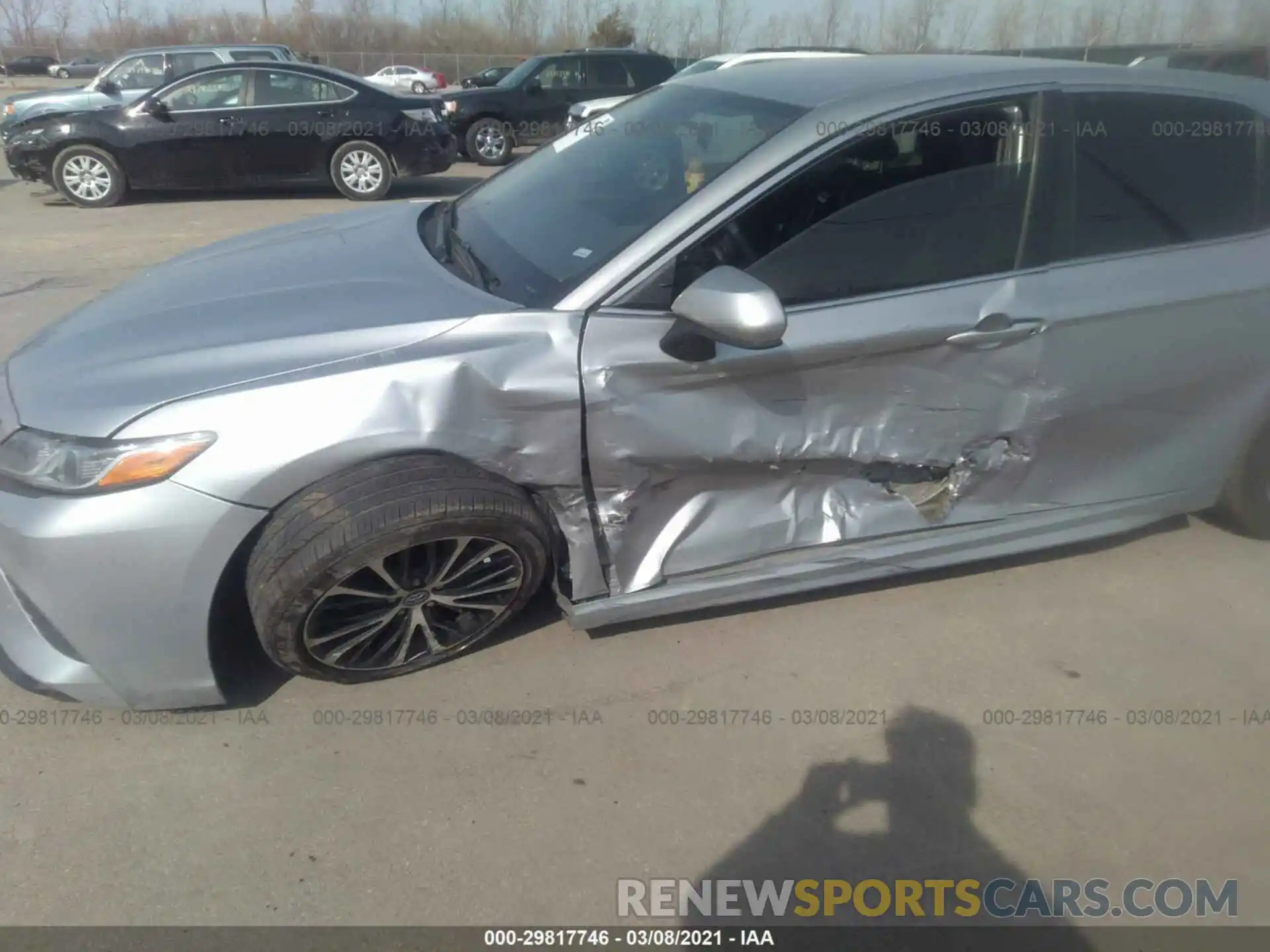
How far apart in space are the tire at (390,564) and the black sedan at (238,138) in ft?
30.3

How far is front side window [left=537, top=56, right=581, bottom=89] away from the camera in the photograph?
14.2 metres

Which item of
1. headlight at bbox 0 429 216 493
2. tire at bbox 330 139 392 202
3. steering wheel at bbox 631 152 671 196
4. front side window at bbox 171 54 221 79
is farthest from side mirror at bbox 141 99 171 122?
headlight at bbox 0 429 216 493

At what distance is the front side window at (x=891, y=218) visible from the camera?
2.66 meters

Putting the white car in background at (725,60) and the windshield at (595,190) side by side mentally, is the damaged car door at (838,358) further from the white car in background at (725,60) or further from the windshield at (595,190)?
the white car in background at (725,60)

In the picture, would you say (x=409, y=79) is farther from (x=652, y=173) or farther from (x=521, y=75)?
(x=652, y=173)

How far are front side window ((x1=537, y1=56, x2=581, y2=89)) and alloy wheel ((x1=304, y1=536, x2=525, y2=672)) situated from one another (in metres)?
13.1

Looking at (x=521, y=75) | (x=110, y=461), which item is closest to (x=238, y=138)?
(x=521, y=75)

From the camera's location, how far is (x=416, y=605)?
106 inches

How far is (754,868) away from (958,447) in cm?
146

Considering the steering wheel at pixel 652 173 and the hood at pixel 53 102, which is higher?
the steering wheel at pixel 652 173

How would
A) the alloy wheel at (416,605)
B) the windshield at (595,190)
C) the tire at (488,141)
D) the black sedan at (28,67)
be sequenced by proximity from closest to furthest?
the alloy wheel at (416,605) → the windshield at (595,190) → the tire at (488,141) → the black sedan at (28,67)

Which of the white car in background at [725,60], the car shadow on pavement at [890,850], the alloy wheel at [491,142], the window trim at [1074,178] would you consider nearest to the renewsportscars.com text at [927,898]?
the car shadow on pavement at [890,850]

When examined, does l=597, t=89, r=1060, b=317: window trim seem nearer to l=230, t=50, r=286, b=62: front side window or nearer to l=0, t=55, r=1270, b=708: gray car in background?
l=0, t=55, r=1270, b=708: gray car in background

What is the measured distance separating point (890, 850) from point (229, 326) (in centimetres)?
227
